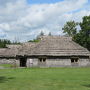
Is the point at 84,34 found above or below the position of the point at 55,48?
above

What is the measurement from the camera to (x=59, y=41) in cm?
5484

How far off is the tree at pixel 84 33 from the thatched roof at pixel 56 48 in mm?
28600

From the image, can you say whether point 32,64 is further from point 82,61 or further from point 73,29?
point 73,29

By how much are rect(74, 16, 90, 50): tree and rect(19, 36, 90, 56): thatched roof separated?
28.6m

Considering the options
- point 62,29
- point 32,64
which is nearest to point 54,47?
point 32,64

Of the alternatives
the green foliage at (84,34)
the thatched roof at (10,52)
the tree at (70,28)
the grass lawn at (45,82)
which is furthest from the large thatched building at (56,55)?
the tree at (70,28)

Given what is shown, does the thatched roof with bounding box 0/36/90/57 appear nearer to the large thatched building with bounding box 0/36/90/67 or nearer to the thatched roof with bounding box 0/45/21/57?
the large thatched building with bounding box 0/36/90/67

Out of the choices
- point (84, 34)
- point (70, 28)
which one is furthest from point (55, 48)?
point (70, 28)

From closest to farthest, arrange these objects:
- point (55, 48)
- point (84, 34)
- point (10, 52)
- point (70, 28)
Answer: point (55, 48) → point (10, 52) → point (84, 34) → point (70, 28)

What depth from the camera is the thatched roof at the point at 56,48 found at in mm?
51031

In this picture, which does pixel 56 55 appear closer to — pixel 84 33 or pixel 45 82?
pixel 45 82

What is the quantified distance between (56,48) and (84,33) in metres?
34.9

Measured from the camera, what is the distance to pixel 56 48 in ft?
171

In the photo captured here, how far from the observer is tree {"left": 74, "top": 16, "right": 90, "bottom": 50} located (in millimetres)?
83375
